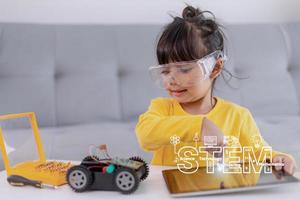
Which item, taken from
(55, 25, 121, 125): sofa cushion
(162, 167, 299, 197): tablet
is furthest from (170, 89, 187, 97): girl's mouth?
(55, 25, 121, 125): sofa cushion

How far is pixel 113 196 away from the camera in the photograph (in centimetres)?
59

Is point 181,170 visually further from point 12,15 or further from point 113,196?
point 12,15

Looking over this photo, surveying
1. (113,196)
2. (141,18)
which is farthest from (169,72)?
(141,18)

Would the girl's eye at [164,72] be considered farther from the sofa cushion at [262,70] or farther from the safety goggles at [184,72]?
the sofa cushion at [262,70]

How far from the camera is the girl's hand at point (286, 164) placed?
2.20 ft

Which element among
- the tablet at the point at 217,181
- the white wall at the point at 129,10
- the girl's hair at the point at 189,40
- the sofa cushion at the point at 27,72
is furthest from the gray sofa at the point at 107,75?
the tablet at the point at 217,181

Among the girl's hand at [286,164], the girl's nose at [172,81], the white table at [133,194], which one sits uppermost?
the girl's nose at [172,81]

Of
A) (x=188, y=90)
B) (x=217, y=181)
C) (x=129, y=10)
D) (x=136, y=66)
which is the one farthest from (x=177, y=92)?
(x=129, y=10)

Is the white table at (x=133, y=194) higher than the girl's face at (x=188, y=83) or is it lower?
lower

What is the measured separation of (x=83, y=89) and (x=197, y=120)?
0.66 m

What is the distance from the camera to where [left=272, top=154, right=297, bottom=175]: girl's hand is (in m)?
0.67

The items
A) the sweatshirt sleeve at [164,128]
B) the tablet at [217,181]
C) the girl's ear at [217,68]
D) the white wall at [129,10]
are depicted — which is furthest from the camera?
the white wall at [129,10]

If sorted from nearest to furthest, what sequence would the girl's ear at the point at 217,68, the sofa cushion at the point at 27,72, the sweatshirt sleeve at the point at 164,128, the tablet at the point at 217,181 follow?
the tablet at the point at 217,181
the sweatshirt sleeve at the point at 164,128
the girl's ear at the point at 217,68
the sofa cushion at the point at 27,72

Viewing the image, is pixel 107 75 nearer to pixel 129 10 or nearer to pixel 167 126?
pixel 129 10
